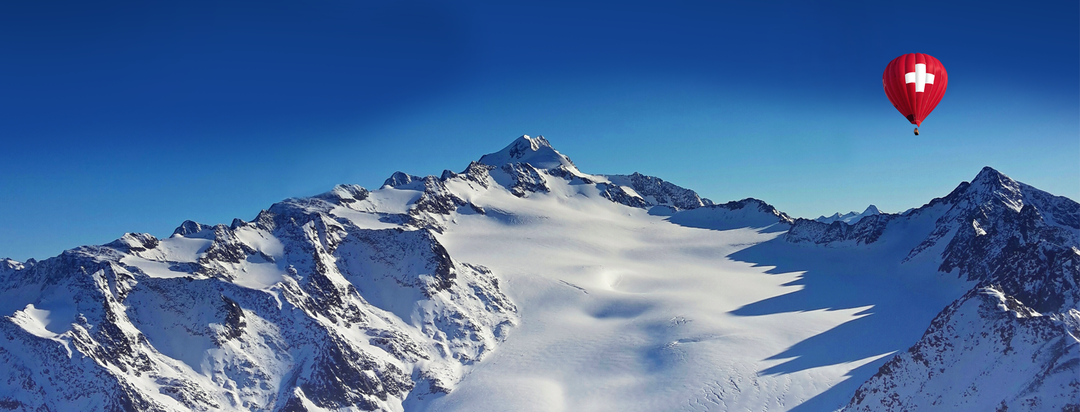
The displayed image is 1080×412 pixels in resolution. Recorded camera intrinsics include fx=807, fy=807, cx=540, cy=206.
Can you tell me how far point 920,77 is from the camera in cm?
8200

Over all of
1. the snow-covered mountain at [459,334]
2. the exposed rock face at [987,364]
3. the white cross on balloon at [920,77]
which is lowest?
the exposed rock face at [987,364]

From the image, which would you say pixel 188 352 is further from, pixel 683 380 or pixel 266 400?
pixel 683 380

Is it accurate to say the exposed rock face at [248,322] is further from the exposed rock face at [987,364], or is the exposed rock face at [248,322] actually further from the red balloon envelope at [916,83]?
the red balloon envelope at [916,83]

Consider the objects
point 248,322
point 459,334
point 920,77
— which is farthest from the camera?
point 459,334

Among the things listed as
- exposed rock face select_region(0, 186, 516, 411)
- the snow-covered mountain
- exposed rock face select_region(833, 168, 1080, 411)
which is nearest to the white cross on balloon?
exposed rock face select_region(833, 168, 1080, 411)

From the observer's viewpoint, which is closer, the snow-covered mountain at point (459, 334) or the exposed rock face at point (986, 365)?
the exposed rock face at point (986, 365)

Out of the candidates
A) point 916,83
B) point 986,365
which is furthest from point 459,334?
point 916,83

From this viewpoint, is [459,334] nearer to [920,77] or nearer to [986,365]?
[986,365]

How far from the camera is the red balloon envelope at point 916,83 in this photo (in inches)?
3236

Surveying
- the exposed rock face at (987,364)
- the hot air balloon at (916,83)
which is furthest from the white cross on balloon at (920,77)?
the exposed rock face at (987,364)

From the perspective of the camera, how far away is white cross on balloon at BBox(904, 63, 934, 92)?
82000 millimetres

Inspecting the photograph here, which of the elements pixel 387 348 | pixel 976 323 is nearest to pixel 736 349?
pixel 976 323

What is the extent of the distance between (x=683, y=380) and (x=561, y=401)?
21.6 metres

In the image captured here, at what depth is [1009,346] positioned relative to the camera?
94.7 meters
